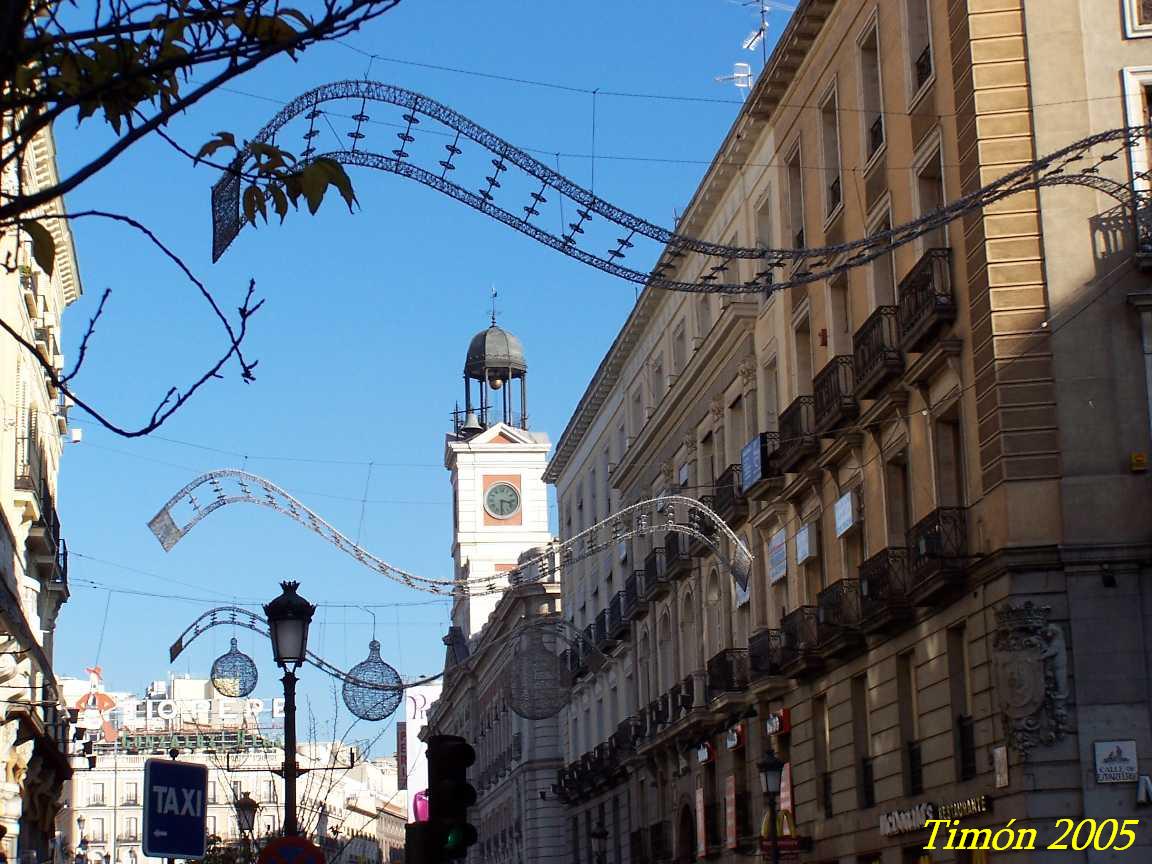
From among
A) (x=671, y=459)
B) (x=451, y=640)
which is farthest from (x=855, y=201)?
(x=451, y=640)

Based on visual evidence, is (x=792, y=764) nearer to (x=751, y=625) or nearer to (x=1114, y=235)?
(x=751, y=625)

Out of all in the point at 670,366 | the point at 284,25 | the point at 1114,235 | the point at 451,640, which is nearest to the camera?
the point at 284,25

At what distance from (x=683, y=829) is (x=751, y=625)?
29.2 feet

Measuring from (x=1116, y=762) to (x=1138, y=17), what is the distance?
10.2 metres

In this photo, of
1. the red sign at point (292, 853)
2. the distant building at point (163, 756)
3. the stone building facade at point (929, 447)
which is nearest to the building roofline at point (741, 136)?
the stone building facade at point (929, 447)

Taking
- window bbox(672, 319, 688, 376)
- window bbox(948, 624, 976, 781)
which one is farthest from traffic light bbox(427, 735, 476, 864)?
window bbox(672, 319, 688, 376)

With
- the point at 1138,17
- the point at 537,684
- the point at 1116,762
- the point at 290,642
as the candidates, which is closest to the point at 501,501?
the point at 537,684

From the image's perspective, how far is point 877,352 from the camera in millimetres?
29781

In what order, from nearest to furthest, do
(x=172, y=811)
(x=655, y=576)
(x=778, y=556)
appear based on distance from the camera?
(x=172, y=811) → (x=778, y=556) → (x=655, y=576)

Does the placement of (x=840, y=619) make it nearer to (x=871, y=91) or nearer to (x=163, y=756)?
(x=871, y=91)

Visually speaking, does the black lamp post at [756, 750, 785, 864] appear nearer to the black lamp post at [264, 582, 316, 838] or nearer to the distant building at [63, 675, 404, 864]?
the black lamp post at [264, 582, 316, 838]

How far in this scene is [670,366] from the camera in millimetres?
50094

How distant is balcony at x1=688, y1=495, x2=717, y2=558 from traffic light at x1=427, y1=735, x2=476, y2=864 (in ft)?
99.4

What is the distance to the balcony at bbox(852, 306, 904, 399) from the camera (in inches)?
1148
